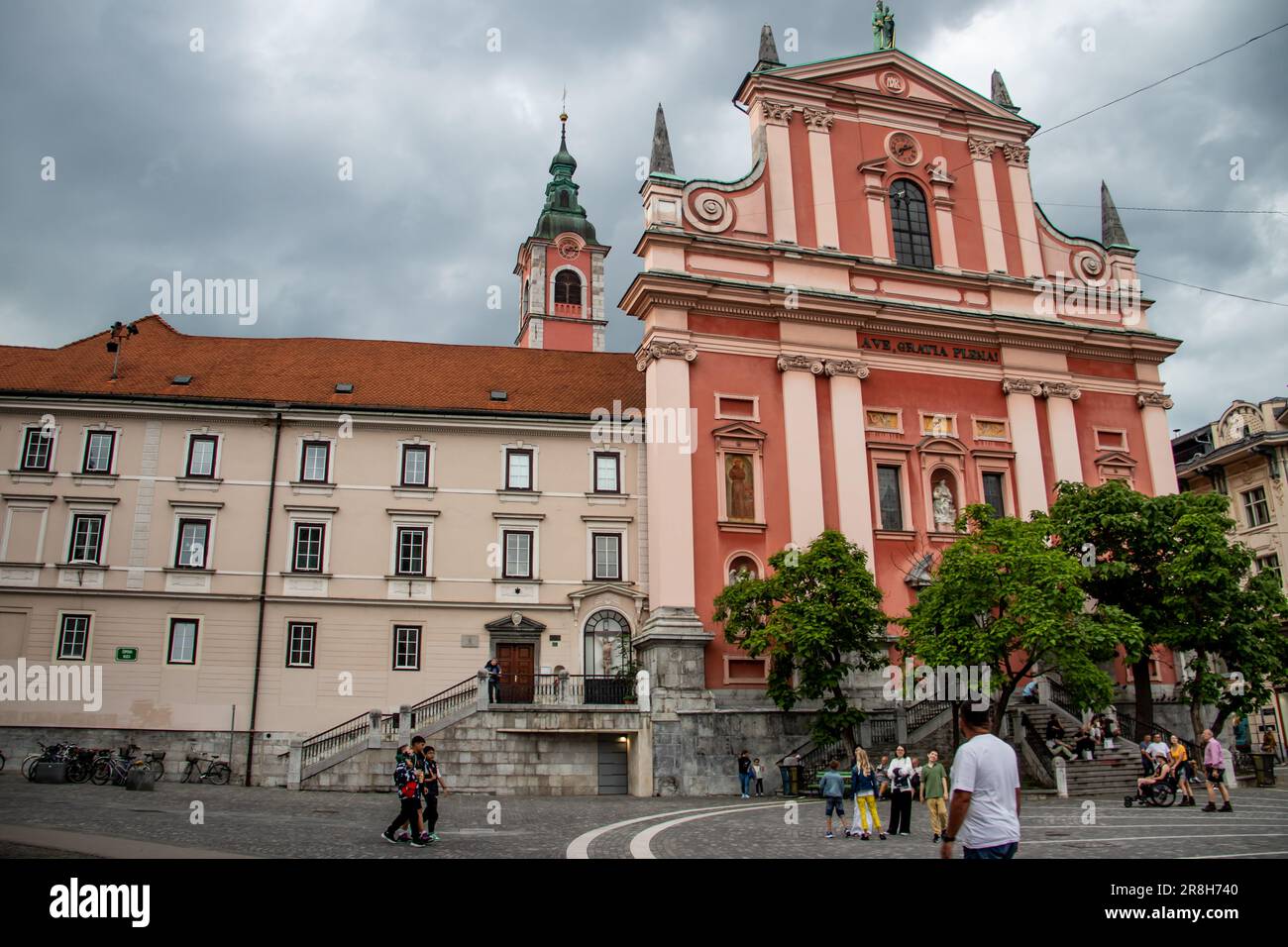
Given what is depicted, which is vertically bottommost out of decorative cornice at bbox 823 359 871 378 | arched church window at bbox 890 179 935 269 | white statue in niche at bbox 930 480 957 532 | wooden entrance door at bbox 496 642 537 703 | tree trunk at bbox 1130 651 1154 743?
tree trunk at bbox 1130 651 1154 743

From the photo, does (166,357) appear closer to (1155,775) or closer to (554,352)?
(554,352)

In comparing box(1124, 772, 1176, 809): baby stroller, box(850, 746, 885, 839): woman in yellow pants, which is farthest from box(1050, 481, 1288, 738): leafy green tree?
box(850, 746, 885, 839): woman in yellow pants

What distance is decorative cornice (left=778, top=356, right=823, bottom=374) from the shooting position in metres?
31.5

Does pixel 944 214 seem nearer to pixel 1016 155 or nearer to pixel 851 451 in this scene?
pixel 1016 155

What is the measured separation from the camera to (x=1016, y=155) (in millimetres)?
36844

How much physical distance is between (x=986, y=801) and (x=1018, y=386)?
2988 cm

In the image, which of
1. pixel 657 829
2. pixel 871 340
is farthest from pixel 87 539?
pixel 871 340

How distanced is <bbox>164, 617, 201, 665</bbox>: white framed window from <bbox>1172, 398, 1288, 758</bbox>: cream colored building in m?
39.8

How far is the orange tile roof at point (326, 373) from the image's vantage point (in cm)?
3412

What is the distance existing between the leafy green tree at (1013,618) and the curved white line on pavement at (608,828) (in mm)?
5818

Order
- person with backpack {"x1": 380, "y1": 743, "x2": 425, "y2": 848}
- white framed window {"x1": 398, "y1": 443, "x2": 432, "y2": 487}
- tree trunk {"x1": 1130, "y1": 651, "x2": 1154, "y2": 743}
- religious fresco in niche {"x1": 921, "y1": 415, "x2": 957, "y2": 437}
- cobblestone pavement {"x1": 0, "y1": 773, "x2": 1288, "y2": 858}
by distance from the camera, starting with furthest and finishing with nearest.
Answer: white framed window {"x1": 398, "y1": 443, "x2": 432, "y2": 487} → religious fresco in niche {"x1": 921, "y1": 415, "x2": 957, "y2": 437} → tree trunk {"x1": 1130, "y1": 651, "x2": 1154, "y2": 743} → person with backpack {"x1": 380, "y1": 743, "x2": 425, "y2": 848} → cobblestone pavement {"x1": 0, "y1": 773, "x2": 1288, "y2": 858}

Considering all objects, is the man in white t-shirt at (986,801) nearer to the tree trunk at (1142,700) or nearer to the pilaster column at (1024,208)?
the tree trunk at (1142,700)

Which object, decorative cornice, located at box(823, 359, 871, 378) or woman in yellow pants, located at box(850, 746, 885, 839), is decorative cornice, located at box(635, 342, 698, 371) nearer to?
decorative cornice, located at box(823, 359, 871, 378)

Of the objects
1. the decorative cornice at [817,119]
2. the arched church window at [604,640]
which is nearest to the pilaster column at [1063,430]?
the decorative cornice at [817,119]
